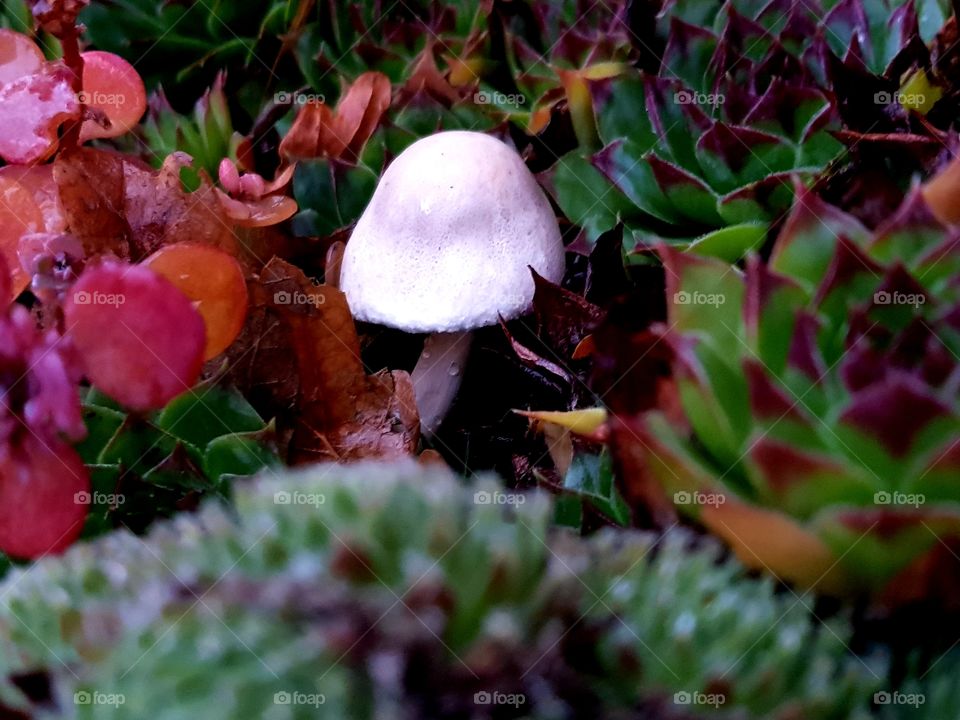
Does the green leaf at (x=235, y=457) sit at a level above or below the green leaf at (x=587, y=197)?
below

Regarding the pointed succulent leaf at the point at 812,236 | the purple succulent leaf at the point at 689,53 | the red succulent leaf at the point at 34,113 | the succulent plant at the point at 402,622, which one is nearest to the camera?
the succulent plant at the point at 402,622

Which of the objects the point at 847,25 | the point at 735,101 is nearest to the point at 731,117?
the point at 735,101

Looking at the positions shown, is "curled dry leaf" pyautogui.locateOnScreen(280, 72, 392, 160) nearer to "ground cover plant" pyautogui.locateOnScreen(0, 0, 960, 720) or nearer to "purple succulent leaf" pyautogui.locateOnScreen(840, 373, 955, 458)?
"ground cover plant" pyautogui.locateOnScreen(0, 0, 960, 720)

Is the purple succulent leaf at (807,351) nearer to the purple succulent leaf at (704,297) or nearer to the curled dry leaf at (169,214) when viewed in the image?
the purple succulent leaf at (704,297)

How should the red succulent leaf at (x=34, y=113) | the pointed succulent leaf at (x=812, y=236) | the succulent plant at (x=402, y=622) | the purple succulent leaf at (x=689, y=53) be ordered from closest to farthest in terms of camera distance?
the succulent plant at (x=402, y=622) → the pointed succulent leaf at (x=812, y=236) → the red succulent leaf at (x=34, y=113) → the purple succulent leaf at (x=689, y=53)

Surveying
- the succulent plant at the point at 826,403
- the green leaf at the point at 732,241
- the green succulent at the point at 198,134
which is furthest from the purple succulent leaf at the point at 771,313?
the green succulent at the point at 198,134

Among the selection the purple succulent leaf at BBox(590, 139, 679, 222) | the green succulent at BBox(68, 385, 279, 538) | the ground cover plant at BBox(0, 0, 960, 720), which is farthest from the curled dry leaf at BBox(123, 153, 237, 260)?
the purple succulent leaf at BBox(590, 139, 679, 222)

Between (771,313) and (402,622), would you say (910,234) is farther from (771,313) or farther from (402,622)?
(402,622)

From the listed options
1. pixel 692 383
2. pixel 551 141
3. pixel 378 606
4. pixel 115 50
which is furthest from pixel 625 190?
pixel 115 50
